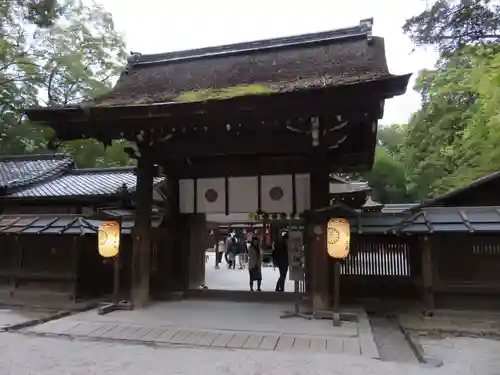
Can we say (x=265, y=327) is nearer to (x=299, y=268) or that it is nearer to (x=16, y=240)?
(x=299, y=268)

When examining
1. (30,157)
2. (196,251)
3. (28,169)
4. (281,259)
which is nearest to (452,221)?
(281,259)

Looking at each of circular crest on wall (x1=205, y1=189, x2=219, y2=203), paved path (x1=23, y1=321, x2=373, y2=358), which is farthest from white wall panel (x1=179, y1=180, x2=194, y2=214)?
paved path (x1=23, y1=321, x2=373, y2=358)

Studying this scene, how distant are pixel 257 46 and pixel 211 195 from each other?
3.83 m

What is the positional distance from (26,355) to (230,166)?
5.57 meters

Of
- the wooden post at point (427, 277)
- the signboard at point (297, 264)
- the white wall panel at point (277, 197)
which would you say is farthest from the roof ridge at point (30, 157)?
the wooden post at point (427, 277)

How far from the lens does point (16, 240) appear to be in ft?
32.8

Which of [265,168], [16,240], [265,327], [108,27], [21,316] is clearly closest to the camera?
[265,327]

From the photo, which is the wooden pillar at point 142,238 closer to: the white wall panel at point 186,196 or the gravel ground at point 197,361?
the white wall panel at point 186,196

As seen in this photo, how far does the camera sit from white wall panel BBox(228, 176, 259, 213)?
9.41 m

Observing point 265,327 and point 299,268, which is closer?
point 265,327

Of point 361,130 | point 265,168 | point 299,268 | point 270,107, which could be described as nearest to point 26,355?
point 299,268

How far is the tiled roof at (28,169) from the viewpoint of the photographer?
15.2 m

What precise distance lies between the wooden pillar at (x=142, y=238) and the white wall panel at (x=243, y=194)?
1904 mm

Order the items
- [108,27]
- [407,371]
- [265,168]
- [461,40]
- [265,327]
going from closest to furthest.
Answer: [407,371], [265,327], [461,40], [265,168], [108,27]
